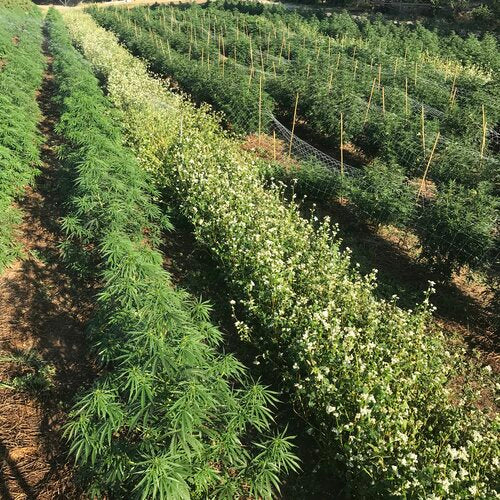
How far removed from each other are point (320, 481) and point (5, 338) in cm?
475

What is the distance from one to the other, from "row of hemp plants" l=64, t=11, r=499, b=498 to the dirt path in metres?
2.43

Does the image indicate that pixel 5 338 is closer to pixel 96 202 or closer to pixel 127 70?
pixel 96 202

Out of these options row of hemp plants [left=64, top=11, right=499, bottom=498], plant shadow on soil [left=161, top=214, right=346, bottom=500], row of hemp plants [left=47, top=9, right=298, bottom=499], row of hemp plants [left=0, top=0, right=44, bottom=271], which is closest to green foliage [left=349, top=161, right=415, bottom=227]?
row of hemp plants [left=64, top=11, right=499, bottom=498]

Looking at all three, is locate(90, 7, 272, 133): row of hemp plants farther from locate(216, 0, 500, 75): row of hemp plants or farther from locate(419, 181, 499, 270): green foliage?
locate(216, 0, 500, 75): row of hemp plants

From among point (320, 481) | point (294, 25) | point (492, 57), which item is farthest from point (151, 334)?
point (294, 25)

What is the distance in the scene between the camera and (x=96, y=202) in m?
6.55

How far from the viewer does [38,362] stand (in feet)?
17.3

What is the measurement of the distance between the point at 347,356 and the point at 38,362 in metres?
4.15

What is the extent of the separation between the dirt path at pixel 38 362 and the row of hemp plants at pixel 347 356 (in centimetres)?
243

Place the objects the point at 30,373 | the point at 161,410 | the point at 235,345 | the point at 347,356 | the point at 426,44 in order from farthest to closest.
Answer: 1. the point at 426,44
2. the point at 235,345
3. the point at 30,373
4. the point at 347,356
5. the point at 161,410

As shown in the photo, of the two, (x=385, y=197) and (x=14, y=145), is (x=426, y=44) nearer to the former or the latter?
(x=385, y=197)

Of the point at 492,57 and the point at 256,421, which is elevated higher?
the point at 492,57

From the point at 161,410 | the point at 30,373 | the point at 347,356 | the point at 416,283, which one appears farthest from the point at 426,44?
the point at 161,410

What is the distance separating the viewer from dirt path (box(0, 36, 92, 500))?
162 inches
